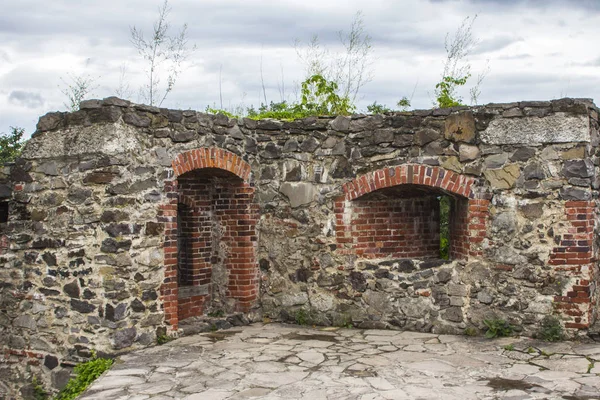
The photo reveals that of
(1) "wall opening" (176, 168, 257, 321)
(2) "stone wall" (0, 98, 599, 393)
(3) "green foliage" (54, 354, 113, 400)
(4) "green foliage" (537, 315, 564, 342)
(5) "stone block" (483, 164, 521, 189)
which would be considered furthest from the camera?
(1) "wall opening" (176, 168, 257, 321)

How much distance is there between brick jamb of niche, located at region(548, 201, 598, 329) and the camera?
22.1 ft

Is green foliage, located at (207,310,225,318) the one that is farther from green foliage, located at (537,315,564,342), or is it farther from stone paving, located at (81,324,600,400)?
green foliage, located at (537,315,564,342)

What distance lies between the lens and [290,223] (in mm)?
7957

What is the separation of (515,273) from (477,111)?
6.03ft

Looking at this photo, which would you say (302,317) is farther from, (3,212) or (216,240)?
(3,212)

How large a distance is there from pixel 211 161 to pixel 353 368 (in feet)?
9.63

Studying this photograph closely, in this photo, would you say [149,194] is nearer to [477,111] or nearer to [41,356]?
[41,356]

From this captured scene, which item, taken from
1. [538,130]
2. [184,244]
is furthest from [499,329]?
[184,244]


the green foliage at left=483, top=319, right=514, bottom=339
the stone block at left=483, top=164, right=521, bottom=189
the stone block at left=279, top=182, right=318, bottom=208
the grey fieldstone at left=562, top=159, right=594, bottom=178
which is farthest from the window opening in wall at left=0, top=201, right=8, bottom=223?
the grey fieldstone at left=562, top=159, right=594, bottom=178

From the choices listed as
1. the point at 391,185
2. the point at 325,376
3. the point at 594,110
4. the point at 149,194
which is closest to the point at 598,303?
the point at 594,110

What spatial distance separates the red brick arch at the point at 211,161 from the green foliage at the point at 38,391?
2.81m

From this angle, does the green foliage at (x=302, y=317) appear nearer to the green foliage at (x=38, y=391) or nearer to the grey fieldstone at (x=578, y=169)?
the green foliage at (x=38, y=391)

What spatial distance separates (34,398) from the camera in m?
7.16

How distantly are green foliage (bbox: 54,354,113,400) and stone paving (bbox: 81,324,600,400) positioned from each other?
20cm
